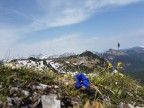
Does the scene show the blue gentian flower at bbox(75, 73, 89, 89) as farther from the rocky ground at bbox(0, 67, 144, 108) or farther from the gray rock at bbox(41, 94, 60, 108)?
the gray rock at bbox(41, 94, 60, 108)

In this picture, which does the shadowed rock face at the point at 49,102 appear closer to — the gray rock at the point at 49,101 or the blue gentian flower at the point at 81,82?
the gray rock at the point at 49,101

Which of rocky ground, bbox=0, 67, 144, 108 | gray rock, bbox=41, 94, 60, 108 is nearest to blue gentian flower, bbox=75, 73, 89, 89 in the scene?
rocky ground, bbox=0, 67, 144, 108

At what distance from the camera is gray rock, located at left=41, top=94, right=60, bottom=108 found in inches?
296

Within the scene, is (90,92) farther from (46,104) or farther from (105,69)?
(105,69)

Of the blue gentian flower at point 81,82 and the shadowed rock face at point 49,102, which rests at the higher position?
the blue gentian flower at point 81,82

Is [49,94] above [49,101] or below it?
above

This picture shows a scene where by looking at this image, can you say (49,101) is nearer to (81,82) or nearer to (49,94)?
(49,94)

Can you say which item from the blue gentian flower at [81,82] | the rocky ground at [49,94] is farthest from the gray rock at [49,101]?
the blue gentian flower at [81,82]

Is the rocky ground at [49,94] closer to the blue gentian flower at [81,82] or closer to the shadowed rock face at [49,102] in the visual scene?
the shadowed rock face at [49,102]

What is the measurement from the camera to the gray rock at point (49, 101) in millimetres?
7508

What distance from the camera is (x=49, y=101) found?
7613 millimetres

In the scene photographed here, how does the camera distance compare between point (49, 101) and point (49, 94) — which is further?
point (49, 94)

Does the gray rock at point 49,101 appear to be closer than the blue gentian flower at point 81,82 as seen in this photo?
Yes

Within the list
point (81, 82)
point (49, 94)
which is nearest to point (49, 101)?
point (49, 94)
